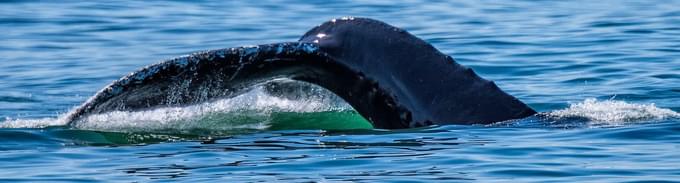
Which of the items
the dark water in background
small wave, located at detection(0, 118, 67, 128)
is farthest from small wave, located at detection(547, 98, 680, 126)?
small wave, located at detection(0, 118, 67, 128)

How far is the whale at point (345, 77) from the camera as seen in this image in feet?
30.4

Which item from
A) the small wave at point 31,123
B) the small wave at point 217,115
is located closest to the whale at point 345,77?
the small wave at point 217,115

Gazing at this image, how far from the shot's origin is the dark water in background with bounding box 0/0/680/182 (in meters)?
9.29

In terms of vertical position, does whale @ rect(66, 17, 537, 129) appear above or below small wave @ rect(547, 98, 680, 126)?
above

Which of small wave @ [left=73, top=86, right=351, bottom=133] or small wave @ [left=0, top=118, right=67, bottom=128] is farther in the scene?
small wave @ [left=0, top=118, right=67, bottom=128]

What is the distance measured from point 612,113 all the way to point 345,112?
74.0 inches

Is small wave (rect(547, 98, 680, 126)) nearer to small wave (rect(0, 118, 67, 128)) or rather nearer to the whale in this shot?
the whale

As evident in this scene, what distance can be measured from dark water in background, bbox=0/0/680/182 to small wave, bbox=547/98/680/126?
15 mm

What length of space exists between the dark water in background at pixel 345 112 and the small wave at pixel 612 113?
15 millimetres

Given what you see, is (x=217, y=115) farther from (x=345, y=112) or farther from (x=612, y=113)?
(x=612, y=113)

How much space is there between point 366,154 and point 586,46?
977cm

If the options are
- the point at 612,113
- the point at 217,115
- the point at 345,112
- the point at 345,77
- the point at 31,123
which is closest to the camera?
the point at 345,77

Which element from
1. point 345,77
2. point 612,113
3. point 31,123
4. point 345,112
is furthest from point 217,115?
point 612,113

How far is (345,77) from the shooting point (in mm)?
9625
